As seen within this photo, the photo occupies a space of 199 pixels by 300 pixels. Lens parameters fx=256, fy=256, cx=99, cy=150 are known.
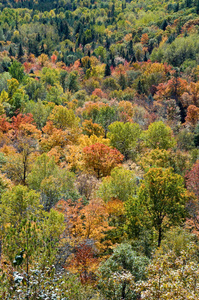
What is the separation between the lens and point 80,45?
160000mm

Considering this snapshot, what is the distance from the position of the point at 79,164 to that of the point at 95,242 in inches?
689

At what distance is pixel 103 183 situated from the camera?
109ft

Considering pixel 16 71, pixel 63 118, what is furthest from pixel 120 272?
pixel 16 71

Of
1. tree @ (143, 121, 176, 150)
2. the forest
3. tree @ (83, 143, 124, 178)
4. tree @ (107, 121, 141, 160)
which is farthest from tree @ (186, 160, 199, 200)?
tree @ (107, 121, 141, 160)

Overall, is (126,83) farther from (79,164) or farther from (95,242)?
(95,242)

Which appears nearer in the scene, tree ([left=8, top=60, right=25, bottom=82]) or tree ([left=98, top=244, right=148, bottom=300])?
tree ([left=98, top=244, right=148, bottom=300])

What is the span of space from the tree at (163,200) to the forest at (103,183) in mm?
108

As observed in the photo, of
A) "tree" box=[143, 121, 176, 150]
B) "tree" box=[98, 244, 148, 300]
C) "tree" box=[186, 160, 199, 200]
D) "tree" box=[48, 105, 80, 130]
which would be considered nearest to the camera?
"tree" box=[98, 244, 148, 300]

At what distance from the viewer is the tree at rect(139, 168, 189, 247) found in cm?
2711

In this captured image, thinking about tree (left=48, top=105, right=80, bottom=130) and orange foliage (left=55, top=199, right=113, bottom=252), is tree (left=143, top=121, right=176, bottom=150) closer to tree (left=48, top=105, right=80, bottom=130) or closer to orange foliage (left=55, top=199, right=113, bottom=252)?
tree (left=48, top=105, right=80, bottom=130)

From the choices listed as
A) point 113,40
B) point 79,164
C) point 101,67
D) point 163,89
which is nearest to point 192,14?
point 113,40

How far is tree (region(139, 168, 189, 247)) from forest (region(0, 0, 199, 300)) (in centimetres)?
11

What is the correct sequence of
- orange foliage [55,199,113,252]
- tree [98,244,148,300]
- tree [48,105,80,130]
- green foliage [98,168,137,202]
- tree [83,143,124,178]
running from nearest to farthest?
tree [98,244,148,300]
orange foliage [55,199,113,252]
green foliage [98,168,137,202]
tree [83,143,124,178]
tree [48,105,80,130]

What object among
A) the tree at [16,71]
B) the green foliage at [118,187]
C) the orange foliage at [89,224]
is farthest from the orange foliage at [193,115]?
the tree at [16,71]
